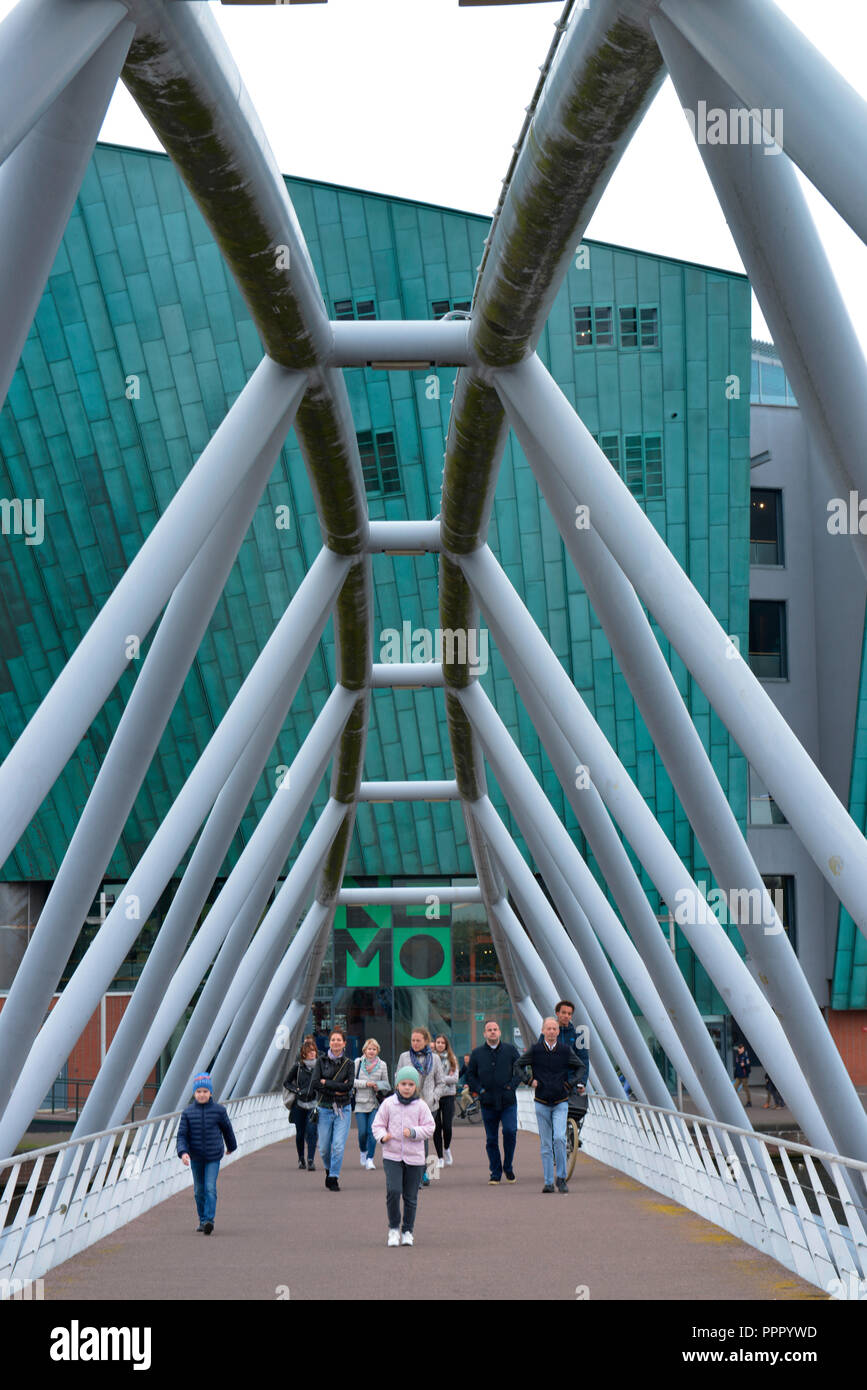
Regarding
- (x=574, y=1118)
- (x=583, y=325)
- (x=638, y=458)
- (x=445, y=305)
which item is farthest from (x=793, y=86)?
(x=638, y=458)

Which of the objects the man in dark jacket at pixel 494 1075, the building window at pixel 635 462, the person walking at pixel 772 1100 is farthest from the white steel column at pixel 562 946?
the person walking at pixel 772 1100

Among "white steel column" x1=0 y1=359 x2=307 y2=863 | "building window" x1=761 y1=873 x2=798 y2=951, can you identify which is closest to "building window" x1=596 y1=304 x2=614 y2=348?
"building window" x1=761 y1=873 x2=798 y2=951

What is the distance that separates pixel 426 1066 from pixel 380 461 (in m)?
20.6

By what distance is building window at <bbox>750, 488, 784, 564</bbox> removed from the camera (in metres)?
47.6

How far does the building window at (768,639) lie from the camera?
46969 mm

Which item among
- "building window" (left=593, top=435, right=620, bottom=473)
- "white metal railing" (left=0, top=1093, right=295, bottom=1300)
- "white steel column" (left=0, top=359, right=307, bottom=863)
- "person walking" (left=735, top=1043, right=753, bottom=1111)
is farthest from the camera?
"person walking" (left=735, top=1043, right=753, bottom=1111)

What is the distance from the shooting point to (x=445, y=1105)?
21.9 m

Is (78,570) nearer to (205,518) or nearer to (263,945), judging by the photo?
(263,945)

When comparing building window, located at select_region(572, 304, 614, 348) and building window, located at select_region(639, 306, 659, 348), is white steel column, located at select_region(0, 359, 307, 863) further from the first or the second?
building window, located at select_region(639, 306, 659, 348)

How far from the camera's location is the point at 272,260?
13.0 m

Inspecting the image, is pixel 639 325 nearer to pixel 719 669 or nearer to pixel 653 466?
pixel 653 466

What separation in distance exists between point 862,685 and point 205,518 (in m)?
30.2

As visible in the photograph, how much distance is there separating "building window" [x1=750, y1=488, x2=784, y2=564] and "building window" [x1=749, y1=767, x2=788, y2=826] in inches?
253
